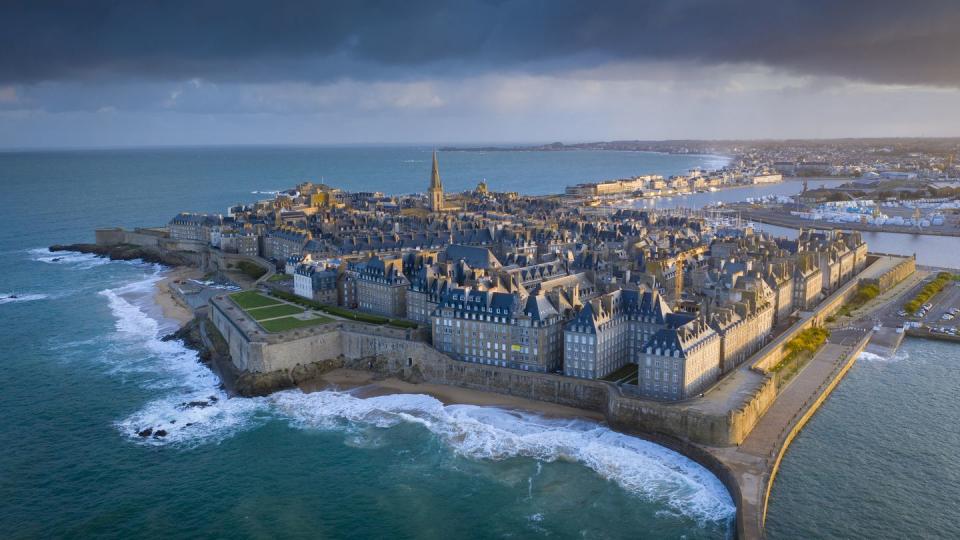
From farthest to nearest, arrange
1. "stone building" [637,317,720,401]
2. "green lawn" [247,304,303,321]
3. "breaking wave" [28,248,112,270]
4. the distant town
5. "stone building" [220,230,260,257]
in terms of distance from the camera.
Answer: "breaking wave" [28,248,112,270] → "stone building" [220,230,260,257] → "green lawn" [247,304,303,321] → the distant town → "stone building" [637,317,720,401]

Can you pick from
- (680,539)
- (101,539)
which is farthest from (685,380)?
(101,539)

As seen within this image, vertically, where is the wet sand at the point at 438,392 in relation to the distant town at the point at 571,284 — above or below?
below

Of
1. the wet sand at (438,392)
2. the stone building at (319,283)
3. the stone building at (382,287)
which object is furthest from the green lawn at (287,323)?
the stone building at (319,283)

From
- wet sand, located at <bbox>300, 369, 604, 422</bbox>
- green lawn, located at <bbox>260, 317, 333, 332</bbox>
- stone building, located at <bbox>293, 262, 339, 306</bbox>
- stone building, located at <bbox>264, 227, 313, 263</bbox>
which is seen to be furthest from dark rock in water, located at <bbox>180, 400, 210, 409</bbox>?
stone building, located at <bbox>264, 227, 313, 263</bbox>

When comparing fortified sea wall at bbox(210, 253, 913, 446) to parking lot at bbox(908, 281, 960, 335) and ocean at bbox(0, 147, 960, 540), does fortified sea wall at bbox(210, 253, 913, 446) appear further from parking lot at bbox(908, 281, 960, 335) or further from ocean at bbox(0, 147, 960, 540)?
parking lot at bbox(908, 281, 960, 335)

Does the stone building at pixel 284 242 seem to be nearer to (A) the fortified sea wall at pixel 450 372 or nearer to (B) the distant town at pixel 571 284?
(B) the distant town at pixel 571 284

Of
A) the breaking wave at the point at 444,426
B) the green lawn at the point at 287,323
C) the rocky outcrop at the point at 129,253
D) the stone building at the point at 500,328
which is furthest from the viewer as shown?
the rocky outcrop at the point at 129,253
